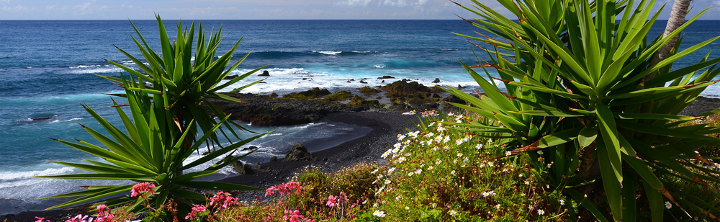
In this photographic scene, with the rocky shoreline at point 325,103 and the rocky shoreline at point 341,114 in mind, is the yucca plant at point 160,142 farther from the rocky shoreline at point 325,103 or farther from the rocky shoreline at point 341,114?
the rocky shoreline at point 325,103

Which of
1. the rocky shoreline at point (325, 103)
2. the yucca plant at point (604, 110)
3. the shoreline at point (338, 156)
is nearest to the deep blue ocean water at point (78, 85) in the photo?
the shoreline at point (338, 156)

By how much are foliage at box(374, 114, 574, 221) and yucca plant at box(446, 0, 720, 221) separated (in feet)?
0.56

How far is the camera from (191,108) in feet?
17.2

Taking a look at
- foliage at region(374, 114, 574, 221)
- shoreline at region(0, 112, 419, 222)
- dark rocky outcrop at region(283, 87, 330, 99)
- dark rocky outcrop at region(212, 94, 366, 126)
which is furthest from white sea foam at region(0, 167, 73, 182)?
foliage at region(374, 114, 574, 221)

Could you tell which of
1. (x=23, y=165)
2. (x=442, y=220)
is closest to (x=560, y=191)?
(x=442, y=220)

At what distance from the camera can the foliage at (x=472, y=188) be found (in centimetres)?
379

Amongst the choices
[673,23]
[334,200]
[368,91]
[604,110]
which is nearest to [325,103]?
[368,91]

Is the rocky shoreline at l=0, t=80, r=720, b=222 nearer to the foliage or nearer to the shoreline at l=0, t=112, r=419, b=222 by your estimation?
the shoreline at l=0, t=112, r=419, b=222

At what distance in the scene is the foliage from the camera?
3.79 m

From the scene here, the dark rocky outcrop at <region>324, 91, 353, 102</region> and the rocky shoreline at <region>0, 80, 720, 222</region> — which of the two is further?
the dark rocky outcrop at <region>324, 91, 353, 102</region>

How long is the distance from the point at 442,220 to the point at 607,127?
4.68ft

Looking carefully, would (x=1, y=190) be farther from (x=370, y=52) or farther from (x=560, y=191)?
(x=370, y=52)

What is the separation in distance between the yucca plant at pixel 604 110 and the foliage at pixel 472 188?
0.56 ft

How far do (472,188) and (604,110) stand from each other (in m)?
1.22
